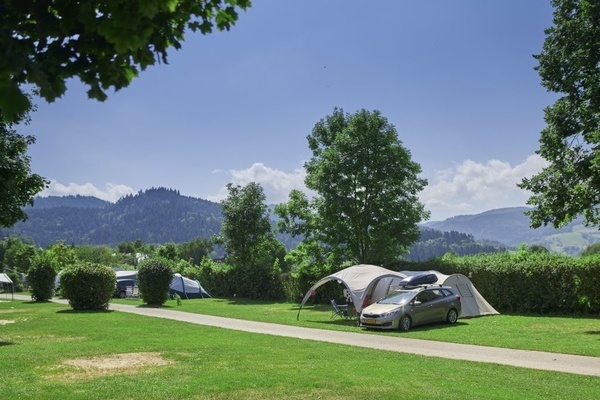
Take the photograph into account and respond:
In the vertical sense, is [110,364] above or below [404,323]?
below

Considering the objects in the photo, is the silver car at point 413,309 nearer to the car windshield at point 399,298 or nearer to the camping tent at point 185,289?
the car windshield at point 399,298

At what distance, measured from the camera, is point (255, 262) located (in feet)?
160

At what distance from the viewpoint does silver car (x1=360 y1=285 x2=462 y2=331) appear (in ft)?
63.0

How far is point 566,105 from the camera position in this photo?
2445 cm

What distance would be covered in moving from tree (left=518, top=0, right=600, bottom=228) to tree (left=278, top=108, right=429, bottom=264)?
391 inches

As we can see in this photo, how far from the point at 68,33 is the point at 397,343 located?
14013mm

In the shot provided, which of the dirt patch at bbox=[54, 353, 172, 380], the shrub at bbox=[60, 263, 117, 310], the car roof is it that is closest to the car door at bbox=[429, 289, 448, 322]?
the car roof

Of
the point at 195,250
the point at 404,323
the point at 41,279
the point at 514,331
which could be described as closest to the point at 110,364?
the point at 404,323

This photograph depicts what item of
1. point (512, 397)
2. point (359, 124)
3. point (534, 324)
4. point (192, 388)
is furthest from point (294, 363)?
point (359, 124)

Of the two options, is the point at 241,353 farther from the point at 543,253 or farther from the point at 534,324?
the point at 543,253

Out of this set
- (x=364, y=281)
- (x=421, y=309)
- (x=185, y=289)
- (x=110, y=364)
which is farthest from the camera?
(x=185, y=289)

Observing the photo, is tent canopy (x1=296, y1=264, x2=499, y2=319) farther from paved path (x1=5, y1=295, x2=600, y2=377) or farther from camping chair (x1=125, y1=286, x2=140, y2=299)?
camping chair (x1=125, y1=286, x2=140, y2=299)

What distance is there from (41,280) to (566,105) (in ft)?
115

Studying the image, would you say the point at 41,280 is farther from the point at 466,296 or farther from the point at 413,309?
the point at 466,296
